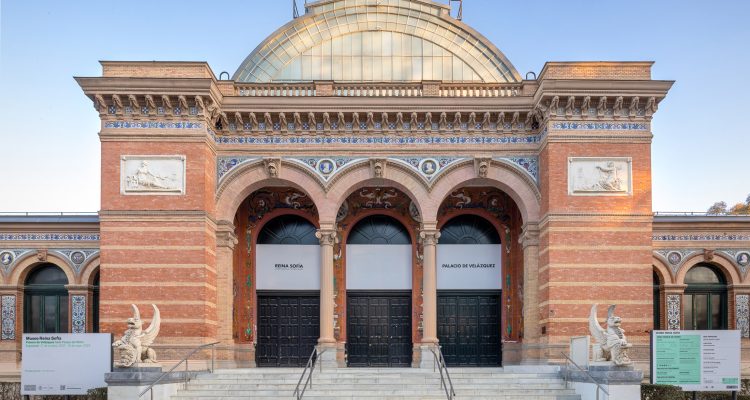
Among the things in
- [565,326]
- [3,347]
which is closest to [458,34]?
[565,326]

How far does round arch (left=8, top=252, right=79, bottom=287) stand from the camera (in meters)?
29.3

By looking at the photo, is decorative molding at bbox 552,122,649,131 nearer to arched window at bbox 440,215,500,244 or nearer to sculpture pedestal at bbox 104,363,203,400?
arched window at bbox 440,215,500,244

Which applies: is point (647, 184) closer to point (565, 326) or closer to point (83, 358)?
point (565, 326)

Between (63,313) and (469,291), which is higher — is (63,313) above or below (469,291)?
below

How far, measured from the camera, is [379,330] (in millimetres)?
29734

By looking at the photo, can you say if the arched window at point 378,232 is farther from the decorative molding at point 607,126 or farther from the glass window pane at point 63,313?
the glass window pane at point 63,313

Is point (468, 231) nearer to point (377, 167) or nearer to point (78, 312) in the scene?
point (377, 167)

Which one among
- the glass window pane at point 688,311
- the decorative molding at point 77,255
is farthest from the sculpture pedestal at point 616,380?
the decorative molding at point 77,255

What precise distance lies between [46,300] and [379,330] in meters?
10.6

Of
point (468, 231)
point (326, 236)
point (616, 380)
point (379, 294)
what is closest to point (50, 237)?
point (326, 236)

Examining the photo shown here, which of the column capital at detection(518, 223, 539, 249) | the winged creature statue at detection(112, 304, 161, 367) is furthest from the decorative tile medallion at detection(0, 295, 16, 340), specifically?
the column capital at detection(518, 223, 539, 249)

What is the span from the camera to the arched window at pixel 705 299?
2977 cm

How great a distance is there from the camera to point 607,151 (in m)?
26.2

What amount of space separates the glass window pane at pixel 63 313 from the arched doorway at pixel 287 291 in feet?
20.0
